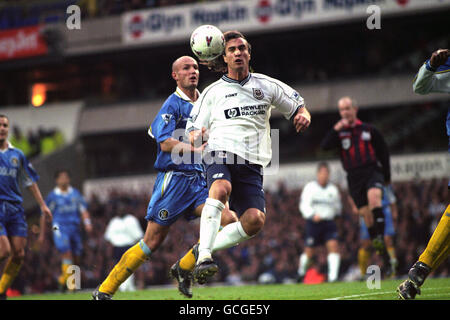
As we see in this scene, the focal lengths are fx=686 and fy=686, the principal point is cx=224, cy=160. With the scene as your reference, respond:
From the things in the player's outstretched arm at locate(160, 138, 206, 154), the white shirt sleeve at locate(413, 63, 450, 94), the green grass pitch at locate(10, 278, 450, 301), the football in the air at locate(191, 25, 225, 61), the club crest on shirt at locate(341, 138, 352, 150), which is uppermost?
the club crest on shirt at locate(341, 138, 352, 150)

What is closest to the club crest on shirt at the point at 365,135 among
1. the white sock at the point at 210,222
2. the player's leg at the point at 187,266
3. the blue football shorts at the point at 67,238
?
the player's leg at the point at 187,266

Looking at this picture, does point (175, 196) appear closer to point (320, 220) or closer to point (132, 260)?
point (132, 260)

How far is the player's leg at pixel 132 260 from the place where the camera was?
24.2ft

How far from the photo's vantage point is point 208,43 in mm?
6793

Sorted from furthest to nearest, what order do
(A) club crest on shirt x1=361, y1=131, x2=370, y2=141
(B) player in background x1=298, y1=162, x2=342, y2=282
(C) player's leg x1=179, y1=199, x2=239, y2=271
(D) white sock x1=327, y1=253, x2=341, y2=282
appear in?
(B) player in background x1=298, y1=162, x2=342, y2=282 → (D) white sock x1=327, y1=253, x2=341, y2=282 → (A) club crest on shirt x1=361, y1=131, x2=370, y2=141 → (C) player's leg x1=179, y1=199, x2=239, y2=271

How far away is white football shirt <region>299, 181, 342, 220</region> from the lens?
13.1 metres

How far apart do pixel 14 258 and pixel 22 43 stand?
828 inches

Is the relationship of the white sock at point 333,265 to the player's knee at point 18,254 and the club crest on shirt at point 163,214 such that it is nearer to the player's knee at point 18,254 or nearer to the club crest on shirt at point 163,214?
the player's knee at point 18,254

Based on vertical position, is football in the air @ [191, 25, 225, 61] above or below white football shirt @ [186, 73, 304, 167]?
above

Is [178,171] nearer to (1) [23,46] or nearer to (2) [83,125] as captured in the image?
(2) [83,125]

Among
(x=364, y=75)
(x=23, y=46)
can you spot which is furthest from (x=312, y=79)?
(x=23, y=46)

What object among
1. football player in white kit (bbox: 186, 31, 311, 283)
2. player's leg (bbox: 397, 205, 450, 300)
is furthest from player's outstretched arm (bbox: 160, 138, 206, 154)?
player's leg (bbox: 397, 205, 450, 300)

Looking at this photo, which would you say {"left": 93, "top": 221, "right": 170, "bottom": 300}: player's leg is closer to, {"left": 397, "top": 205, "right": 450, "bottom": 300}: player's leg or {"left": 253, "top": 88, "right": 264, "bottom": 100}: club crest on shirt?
{"left": 253, "top": 88, "right": 264, "bottom": 100}: club crest on shirt

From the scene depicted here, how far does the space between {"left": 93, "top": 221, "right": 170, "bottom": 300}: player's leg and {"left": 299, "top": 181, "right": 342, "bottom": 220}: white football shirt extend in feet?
19.9
